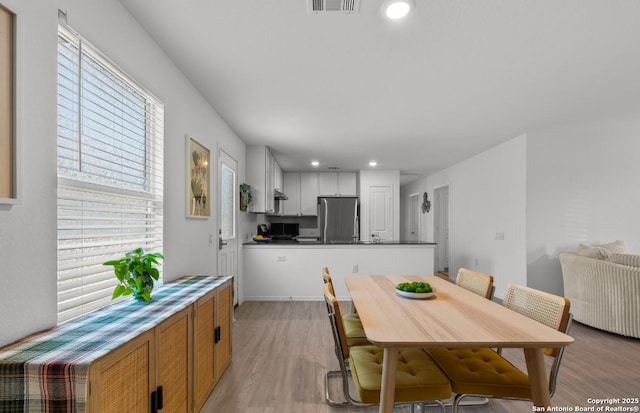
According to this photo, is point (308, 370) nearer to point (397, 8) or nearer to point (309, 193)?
point (397, 8)

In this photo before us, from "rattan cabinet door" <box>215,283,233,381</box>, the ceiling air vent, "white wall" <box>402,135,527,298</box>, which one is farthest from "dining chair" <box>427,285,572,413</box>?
"white wall" <box>402,135,527,298</box>

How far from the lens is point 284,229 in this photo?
21.9 ft

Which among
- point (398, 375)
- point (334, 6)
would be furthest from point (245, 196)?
point (398, 375)

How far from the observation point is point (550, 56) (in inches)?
87.7

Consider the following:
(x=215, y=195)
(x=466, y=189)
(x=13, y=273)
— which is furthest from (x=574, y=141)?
(x=13, y=273)

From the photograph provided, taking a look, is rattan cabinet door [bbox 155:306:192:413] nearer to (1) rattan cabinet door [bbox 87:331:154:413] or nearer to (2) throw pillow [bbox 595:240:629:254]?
(1) rattan cabinet door [bbox 87:331:154:413]

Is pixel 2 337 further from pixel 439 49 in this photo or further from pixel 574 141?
pixel 574 141

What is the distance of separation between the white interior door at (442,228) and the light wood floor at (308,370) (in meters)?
3.67

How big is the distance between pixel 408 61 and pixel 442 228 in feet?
18.8

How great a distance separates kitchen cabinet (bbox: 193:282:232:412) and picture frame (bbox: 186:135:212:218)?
0.74m

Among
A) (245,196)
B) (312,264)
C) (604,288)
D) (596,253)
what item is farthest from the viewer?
(312,264)

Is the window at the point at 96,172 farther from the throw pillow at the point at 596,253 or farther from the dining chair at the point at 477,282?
the throw pillow at the point at 596,253

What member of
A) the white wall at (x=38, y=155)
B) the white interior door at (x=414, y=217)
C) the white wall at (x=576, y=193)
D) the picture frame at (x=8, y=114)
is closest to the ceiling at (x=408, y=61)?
the white wall at (x=38, y=155)

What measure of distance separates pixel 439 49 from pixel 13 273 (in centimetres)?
248
